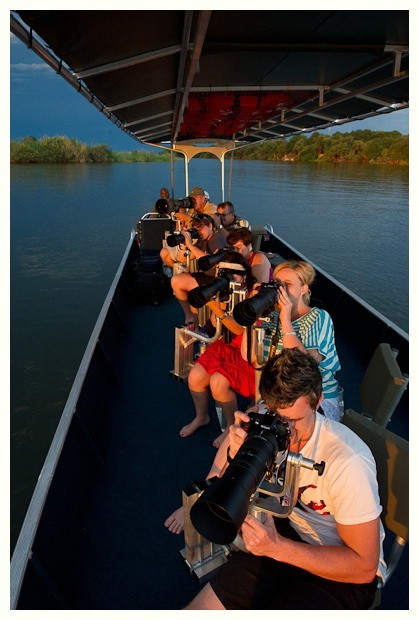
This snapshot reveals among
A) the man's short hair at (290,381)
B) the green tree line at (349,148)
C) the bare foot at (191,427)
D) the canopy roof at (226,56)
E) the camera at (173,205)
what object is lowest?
the bare foot at (191,427)

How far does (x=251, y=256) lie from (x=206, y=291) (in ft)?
3.53

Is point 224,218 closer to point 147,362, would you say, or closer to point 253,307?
point 147,362

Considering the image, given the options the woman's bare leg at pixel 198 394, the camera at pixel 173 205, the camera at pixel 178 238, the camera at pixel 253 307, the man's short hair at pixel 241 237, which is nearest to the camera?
the camera at pixel 253 307

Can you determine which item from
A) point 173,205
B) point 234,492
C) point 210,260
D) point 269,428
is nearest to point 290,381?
point 269,428

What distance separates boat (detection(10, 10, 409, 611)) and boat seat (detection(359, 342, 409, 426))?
35mm

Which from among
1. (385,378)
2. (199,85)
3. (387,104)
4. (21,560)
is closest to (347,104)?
(387,104)

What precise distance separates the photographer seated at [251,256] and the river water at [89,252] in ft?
12.5

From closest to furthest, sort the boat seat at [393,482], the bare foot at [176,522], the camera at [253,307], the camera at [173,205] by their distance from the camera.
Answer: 1. the boat seat at [393,482]
2. the camera at [253,307]
3. the bare foot at [176,522]
4. the camera at [173,205]

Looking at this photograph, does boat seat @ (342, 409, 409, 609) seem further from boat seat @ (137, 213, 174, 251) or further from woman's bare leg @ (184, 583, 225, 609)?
boat seat @ (137, 213, 174, 251)

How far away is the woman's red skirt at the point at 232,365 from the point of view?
2184mm

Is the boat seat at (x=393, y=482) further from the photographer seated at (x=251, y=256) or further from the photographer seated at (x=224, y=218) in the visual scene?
the photographer seated at (x=224, y=218)

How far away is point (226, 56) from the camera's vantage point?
2602 mm

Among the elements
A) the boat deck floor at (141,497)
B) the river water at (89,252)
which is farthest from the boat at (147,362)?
the river water at (89,252)

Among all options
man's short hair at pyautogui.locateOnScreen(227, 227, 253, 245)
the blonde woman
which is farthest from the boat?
man's short hair at pyautogui.locateOnScreen(227, 227, 253, 245)
